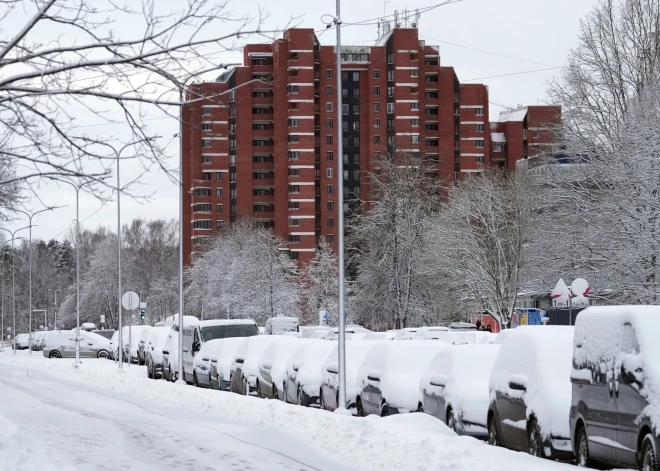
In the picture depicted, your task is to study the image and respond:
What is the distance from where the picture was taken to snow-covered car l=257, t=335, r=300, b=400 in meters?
28.4

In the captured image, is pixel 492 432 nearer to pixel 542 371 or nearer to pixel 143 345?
pixel 542 371

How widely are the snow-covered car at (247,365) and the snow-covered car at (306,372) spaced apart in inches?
124

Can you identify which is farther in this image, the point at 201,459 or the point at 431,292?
the point at 431,292

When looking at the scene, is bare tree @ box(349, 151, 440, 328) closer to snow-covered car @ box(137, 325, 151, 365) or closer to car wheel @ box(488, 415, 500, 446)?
snow-covered car @ box(137, 325, 151, 365)

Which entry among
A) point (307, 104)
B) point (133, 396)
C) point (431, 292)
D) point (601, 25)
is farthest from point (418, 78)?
point (133, 396)

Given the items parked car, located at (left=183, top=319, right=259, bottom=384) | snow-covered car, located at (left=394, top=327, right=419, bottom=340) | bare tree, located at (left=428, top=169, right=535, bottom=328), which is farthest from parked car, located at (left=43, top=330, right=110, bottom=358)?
parked car, located at (left=183, top=319, right=259, bottom=384)

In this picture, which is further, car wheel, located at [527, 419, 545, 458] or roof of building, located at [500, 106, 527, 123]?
roof of building, located at [500, 106, 527, 123]

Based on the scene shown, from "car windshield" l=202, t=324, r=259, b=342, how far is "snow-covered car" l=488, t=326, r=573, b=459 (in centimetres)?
2460

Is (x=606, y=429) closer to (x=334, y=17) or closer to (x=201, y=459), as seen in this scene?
(x=201, y=459)

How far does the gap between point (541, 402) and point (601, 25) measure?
29.2m

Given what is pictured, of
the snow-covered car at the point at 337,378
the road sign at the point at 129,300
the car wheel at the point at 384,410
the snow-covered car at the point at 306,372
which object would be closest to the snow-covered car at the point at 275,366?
the snow-covered car at the point at 306,372

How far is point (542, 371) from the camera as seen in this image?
50.1 feet

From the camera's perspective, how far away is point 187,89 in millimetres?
10336

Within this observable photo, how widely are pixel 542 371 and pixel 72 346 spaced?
59.7 meters
